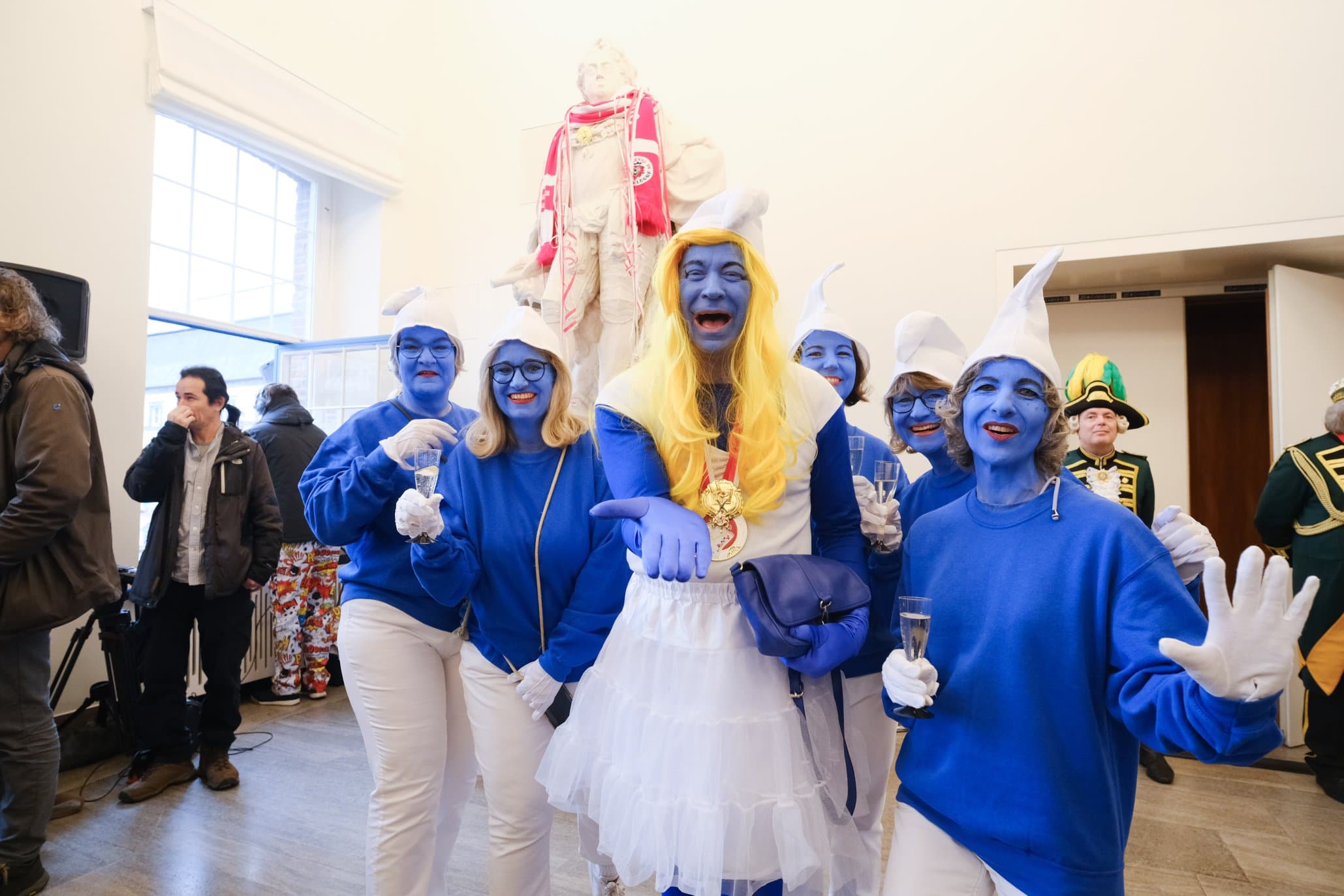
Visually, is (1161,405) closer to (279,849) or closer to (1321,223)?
(1321,223)

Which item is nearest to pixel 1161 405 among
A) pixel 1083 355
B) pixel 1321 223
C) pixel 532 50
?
pixel 1083 355

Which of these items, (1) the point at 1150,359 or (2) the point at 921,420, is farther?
(1) the point at 1150,359

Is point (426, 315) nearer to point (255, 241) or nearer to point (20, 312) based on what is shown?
point (20, 312)

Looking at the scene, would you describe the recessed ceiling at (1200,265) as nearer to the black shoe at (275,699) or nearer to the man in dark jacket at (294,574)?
the man in dark jacket at (294,574)

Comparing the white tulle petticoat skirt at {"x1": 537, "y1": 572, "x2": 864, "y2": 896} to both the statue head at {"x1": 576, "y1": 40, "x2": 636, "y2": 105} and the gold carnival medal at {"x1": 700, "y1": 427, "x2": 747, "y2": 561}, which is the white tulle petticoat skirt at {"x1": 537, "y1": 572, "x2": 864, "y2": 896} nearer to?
the gold carnival medal at {"x1": 700, "y1": 427, "x2": 747, "y2": 561}

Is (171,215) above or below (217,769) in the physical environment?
above

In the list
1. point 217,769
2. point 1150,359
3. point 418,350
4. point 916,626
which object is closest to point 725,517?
point 916,626

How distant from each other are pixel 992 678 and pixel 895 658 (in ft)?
0.51

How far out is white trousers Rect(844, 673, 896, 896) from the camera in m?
1.48

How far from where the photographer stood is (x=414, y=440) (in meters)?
1.88

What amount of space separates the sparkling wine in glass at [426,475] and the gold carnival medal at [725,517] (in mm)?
643

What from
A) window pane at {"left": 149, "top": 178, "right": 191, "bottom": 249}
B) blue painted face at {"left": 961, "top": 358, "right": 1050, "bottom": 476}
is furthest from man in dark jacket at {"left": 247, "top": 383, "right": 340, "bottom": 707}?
blue painted face at {"left": 961, "top": 358, "right": 1050, "bottom": 476}

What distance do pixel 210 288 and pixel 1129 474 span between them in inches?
229

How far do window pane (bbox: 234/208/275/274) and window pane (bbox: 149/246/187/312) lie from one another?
49cm
